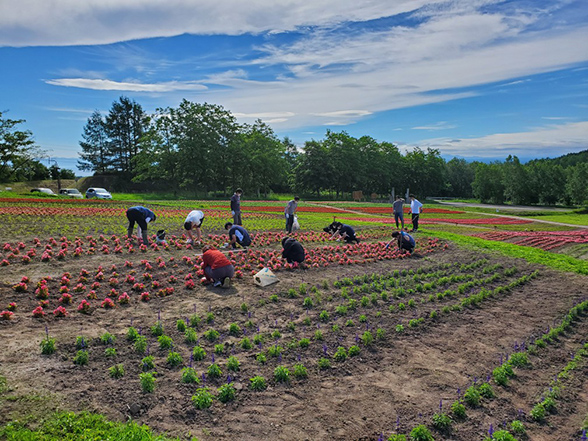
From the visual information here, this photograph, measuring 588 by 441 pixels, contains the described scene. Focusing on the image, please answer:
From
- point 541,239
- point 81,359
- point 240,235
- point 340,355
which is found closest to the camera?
point 81,359

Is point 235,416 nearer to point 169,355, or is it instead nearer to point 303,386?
point 303,386

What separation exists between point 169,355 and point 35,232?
14082 mm

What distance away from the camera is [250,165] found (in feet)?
245

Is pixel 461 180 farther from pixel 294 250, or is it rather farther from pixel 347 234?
pixel 294 250

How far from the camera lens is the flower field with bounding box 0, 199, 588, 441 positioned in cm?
599

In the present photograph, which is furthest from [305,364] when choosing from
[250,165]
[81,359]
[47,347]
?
[250,165]

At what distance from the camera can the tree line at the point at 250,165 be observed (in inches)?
2694

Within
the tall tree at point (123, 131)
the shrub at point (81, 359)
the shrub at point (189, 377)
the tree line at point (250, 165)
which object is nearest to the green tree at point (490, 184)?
the tree line at point (250, 165)

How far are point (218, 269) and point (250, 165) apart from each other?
211ft

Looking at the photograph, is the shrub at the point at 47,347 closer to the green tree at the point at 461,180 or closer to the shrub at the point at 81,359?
the shrub at the point at 81,359

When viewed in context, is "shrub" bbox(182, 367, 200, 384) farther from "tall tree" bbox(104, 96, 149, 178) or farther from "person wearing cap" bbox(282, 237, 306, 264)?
"tall tree" bbox(104, 96, 149, 178)

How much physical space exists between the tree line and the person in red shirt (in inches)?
2315

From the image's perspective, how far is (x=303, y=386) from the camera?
22.6ft

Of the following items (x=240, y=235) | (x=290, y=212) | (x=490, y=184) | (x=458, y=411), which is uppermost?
(x=490, y=184)
